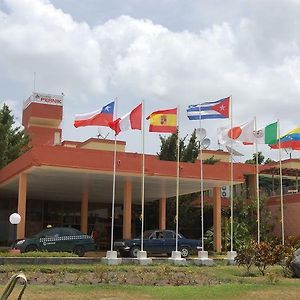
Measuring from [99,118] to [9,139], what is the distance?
1589cm

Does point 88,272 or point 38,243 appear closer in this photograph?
point 88,272

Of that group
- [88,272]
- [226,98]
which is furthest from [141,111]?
[88,272]

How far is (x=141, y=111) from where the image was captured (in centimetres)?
2384

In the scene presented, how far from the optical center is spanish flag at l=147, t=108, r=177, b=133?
78.8 feet

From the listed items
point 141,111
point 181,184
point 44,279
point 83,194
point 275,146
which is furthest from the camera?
point 83,194

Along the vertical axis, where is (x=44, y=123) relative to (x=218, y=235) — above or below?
above

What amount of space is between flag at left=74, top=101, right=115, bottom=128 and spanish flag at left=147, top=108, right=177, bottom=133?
1.83m

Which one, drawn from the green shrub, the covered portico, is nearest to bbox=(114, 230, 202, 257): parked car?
the covered portico

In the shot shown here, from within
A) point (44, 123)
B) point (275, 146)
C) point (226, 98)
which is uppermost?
point (44, 123)

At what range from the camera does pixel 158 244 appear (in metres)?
26.1

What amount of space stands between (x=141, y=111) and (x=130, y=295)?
42.3 ft

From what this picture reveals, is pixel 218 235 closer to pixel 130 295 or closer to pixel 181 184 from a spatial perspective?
pixel 181 184

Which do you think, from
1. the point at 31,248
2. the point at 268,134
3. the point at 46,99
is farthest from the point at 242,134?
the point at 46,99

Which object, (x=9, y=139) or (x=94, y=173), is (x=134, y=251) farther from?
(x=9, y=139)
